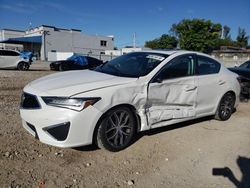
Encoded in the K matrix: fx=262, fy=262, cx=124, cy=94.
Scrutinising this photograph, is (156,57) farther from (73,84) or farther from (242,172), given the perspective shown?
(242,172)

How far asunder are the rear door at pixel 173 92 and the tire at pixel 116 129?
38 cm

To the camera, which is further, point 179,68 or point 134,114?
point 179,68

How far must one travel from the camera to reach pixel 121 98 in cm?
390

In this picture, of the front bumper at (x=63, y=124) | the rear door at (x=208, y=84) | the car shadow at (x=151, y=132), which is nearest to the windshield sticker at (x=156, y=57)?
the rear door at (x=208, y=84)

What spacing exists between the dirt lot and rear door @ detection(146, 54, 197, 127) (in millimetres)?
466

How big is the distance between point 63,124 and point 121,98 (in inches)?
36.6

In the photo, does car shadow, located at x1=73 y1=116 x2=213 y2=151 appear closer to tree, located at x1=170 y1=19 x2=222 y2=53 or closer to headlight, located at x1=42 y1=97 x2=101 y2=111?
headlight, located at x1=42 y1=97 x2=101 y2=111

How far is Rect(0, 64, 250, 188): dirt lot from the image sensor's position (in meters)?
3.28

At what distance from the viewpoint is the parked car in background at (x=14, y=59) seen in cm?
1830

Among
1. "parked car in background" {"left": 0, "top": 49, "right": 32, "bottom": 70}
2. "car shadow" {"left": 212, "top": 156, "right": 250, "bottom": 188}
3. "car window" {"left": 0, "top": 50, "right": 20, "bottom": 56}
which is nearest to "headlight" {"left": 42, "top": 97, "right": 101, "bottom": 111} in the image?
"car shadow" {"left": 212, "top": 156, "right": 250, "bottom": 188}

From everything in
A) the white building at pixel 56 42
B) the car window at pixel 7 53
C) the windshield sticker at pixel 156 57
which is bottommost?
the windshield sticker at pixel 156 57

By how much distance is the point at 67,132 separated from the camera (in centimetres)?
354

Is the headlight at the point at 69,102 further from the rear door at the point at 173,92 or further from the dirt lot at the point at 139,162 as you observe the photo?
the rear door at the point at 173,92

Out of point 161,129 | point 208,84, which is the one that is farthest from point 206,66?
point 161,129
